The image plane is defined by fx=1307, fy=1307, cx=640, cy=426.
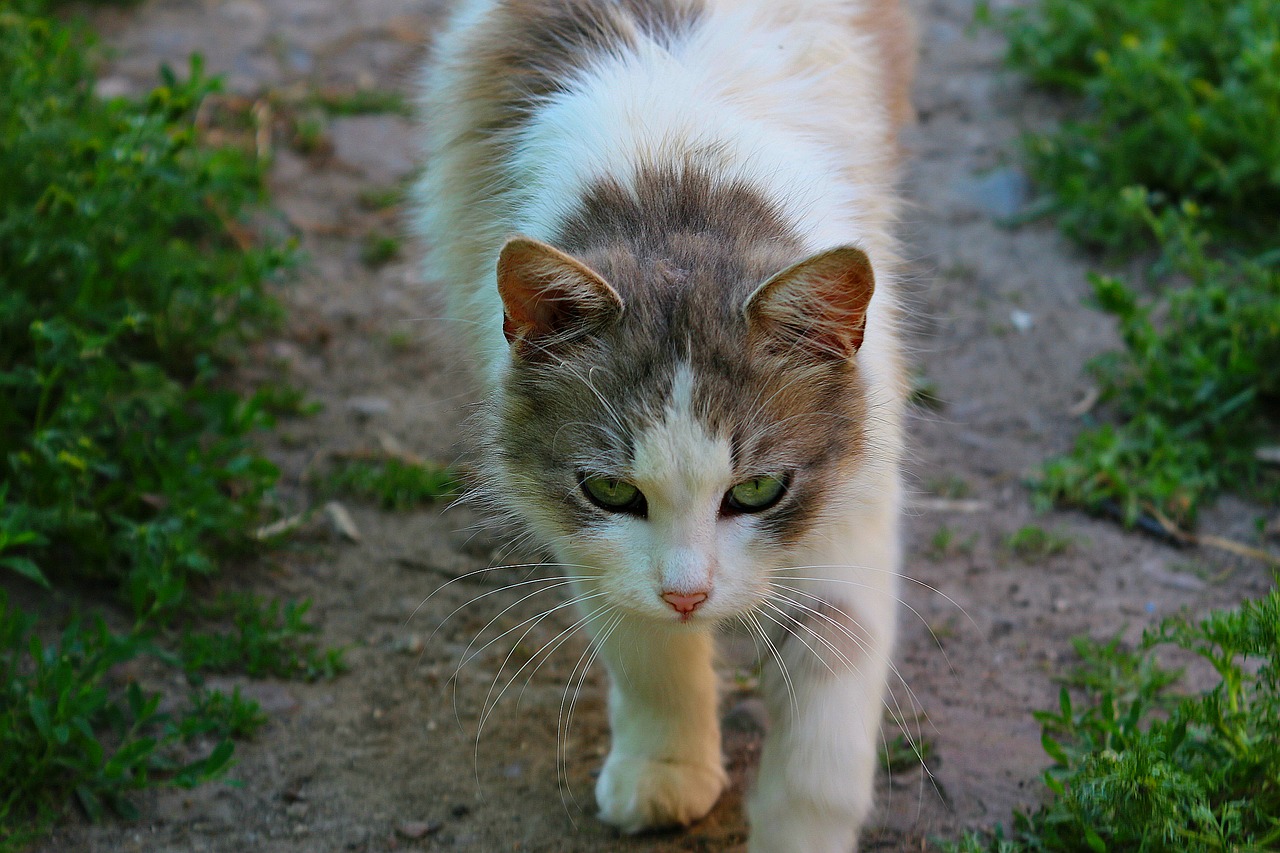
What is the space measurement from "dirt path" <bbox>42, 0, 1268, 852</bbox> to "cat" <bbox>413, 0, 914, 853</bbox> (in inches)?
14.6

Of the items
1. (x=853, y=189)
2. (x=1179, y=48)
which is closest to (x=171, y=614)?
(x=853, y=189)

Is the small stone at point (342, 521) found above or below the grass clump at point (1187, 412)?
below

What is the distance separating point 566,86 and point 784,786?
169cm

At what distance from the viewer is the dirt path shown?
3.29 m

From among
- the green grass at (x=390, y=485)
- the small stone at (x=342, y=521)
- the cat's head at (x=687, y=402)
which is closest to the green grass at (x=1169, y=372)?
the cat's head at (x=687, y=402)

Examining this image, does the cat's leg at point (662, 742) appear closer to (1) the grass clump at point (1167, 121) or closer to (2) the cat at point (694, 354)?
(2) the cat at point (694, 354)

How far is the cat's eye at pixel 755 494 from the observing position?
8.55 ft

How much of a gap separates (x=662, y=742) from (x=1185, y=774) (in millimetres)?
1209

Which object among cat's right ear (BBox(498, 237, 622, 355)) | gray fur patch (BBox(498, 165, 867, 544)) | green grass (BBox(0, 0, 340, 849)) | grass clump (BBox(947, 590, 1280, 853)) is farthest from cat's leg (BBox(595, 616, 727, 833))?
green grass (BBox(0, 0, 340, 849))

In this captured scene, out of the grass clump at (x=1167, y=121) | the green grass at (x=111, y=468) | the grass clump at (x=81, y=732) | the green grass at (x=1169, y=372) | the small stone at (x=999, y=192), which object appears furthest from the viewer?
the small stone at (x=999, y=192)

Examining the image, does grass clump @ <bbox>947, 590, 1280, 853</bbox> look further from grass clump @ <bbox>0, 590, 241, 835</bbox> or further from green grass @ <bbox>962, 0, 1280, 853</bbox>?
grass clump @ <bbox>0, 590, 241, 835</bbox>

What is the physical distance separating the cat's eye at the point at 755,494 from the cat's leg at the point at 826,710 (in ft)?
0.90

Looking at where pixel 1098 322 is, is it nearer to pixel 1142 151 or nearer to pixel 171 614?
pixel 1142 151

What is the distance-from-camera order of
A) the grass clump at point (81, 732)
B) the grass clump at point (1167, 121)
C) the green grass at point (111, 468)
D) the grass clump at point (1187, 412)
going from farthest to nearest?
the grass clump at point (1167, 121) < the grass clump at point (1187, 412) < the green grass at point (111, 468) < the grass clump at point (81, 732)
